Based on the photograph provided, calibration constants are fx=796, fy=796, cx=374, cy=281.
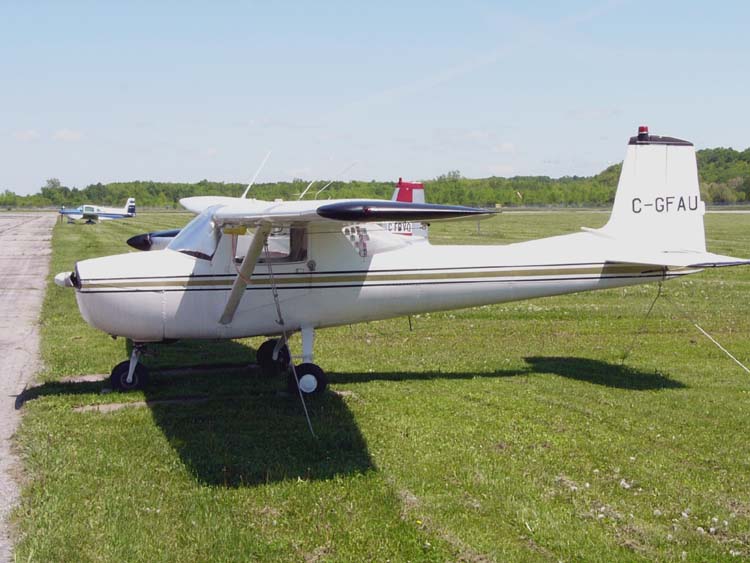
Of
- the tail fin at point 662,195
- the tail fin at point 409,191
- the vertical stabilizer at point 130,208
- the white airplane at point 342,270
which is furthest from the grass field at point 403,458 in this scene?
the vertical stabilizer at point 130,208

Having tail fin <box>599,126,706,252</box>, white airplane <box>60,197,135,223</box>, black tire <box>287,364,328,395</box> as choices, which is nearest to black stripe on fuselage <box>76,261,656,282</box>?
tail fin <box>599,126,706,252</box>

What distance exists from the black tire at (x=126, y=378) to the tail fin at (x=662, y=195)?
19.6ft

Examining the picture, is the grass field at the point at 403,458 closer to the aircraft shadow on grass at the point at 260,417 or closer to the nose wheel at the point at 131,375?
the aircraft shadow on grass at the point at 260,417

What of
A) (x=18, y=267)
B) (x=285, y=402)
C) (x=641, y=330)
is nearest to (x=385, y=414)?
(x=285, y=402)

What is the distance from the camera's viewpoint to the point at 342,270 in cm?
885

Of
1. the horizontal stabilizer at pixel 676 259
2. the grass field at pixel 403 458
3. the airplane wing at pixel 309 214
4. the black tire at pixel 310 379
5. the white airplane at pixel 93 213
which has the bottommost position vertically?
the white airplane at pixel 93 213

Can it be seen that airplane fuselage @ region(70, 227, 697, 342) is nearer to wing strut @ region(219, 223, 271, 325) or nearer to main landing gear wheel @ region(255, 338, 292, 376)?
wing strut @ region(219, 223, 271, 325)

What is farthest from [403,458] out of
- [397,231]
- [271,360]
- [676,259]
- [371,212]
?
[397,231]

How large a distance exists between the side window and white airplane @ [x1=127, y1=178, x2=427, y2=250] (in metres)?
1.45

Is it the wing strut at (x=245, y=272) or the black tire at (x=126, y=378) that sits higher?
the wing strut at (x=245, y=272)

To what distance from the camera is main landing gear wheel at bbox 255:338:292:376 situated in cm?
988

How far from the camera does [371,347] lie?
1149 cm

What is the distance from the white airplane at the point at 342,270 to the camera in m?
8.34

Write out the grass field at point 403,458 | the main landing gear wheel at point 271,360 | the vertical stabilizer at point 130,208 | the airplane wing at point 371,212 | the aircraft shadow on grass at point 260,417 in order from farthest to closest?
1. the vertical stabilizer at point 130,208
2. the main landing gear wheel at point 271,360
3. the aircraft shadow on grass at point 260,417
4. the airplane wing at point 371,212
5. the grass field at point 403,458
